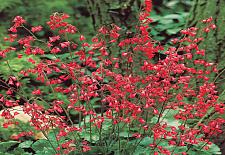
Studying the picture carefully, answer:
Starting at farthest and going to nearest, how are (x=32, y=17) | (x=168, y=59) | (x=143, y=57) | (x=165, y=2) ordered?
(x=165, y=2)
(x=32, y=17)
(x=143, y=57)
(x=168, y=59)

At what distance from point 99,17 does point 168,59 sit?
1.86m

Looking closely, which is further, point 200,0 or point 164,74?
point 200,0

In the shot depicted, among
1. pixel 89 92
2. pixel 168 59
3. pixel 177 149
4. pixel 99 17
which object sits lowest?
pixel 177 149

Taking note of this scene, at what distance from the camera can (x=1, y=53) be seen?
282 centimetres

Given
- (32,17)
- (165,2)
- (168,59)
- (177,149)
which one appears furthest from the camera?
(165,2)

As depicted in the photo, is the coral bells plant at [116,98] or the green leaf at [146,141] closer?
the coral bells plant at [116,98]

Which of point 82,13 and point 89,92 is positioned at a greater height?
point 82,13

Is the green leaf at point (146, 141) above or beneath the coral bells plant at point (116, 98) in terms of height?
beneath

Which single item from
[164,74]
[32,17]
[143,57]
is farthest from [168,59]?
[32,17]

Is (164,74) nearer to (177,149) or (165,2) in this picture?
(177,149)

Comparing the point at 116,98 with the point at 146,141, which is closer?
the point at 116,98

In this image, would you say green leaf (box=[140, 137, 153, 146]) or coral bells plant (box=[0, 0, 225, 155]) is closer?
coral bells plant (box=[0, 0, 225, 155])

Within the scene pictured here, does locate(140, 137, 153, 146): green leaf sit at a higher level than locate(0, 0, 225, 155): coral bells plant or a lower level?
lower

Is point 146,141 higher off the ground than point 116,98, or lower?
lower
